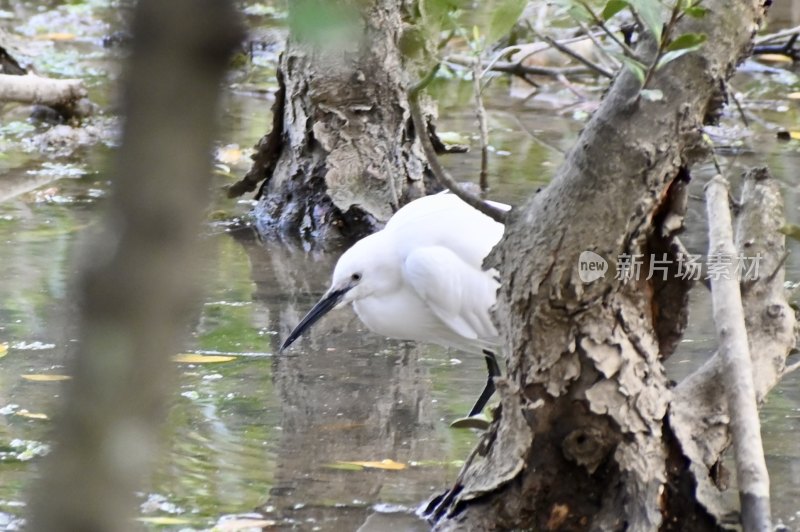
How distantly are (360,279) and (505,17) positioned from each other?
1291mm

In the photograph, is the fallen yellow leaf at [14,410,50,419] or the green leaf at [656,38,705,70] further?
the fallen yellow leaf at [14,410,50,419]

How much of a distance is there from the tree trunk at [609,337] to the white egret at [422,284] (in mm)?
1117

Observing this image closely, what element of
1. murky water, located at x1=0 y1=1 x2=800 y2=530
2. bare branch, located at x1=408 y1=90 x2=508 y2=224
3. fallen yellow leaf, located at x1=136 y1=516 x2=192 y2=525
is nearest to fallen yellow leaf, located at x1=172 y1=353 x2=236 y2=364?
murky water, located at x1=0 y1=1 x2=800 y2=530

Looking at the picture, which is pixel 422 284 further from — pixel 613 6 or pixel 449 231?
pixel 613 6

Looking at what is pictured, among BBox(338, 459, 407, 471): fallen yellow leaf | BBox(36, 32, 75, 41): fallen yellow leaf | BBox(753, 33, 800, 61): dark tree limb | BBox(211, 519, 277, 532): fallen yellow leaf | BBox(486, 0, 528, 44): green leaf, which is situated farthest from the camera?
BBox(36, 32, 75, 41): fallen yellow leaf

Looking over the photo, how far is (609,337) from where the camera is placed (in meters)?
2.54

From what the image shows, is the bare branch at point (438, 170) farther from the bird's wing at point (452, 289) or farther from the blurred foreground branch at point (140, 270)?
the blurred foreground branch at point (140, 270)

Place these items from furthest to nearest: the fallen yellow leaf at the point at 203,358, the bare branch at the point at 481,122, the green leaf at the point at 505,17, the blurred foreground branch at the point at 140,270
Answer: the bare branch at the point at 481,122, the fallen yellow leaf at the point at 203,358, the green leaf at the point at 505,17, the blurred foreground branch at the point at 140,270

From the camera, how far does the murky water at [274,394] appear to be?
298cm

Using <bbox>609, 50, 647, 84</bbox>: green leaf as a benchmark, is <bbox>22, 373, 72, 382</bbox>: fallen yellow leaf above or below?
below

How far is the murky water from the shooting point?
2982 millimetres

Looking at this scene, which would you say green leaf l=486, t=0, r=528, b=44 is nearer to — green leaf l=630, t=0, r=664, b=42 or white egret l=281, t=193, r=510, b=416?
green leaf l=630, t=0, r=664, b=42

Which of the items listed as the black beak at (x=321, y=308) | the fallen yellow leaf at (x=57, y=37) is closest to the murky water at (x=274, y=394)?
the black beak at (x=321, y=308)

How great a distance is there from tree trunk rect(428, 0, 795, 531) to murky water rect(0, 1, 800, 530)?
0.36 m
